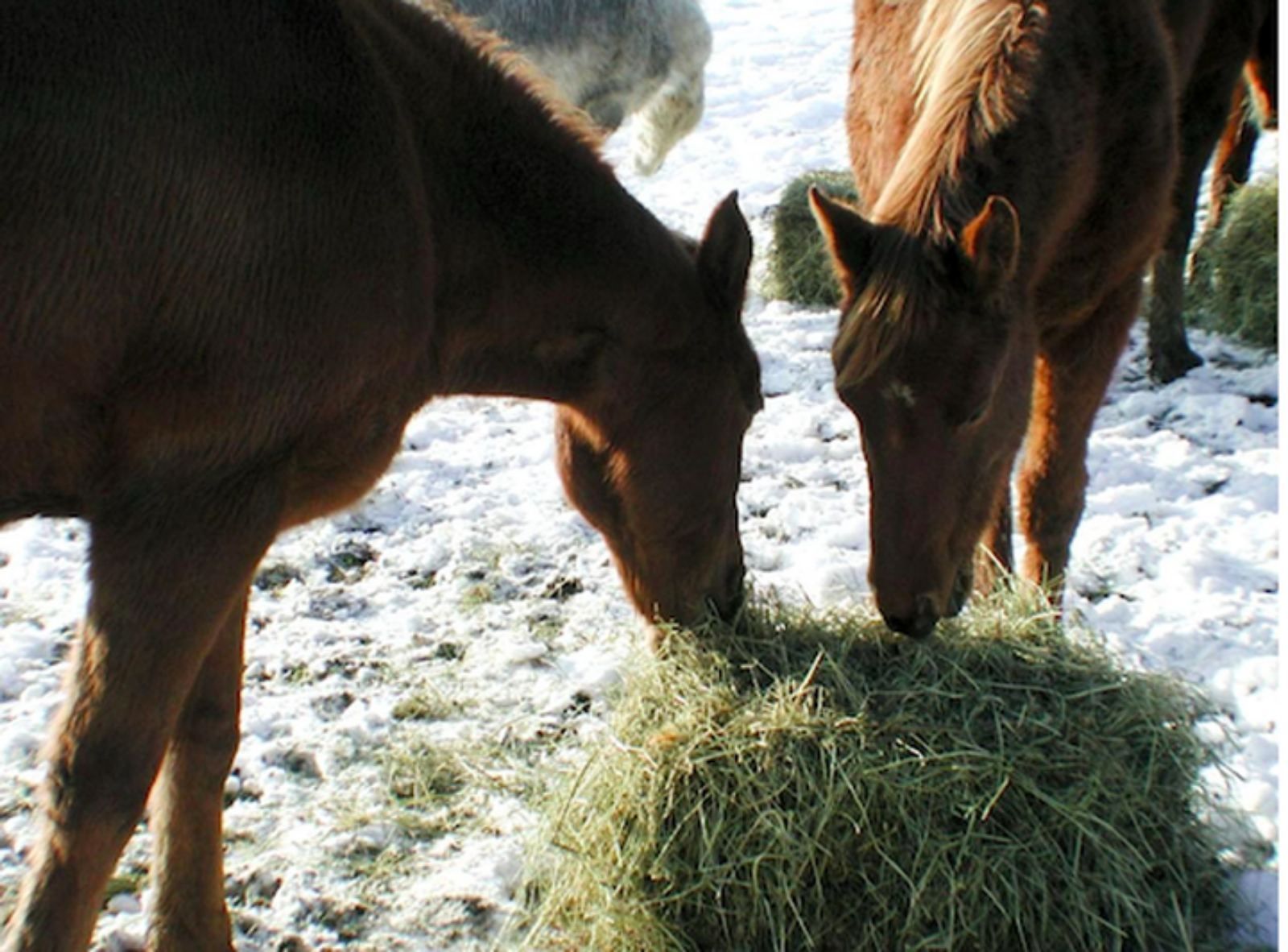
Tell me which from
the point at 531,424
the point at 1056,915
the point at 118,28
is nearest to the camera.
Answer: the point at 118,28

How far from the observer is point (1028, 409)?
3211 millimetres

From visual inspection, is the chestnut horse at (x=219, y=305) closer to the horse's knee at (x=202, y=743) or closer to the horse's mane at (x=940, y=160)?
the horse's knee at (x=202, y=743)

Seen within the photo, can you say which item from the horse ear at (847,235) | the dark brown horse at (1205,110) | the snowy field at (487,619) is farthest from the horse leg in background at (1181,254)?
the horse ear at (847,235)

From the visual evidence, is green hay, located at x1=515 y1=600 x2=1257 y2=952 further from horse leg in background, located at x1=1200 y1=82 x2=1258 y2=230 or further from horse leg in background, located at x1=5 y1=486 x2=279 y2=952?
horse leg in background, located at x1=1200 y1=82 x2=1258 y2=230

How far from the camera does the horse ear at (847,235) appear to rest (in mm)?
2893

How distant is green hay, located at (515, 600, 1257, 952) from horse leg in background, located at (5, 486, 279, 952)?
34.8 inches

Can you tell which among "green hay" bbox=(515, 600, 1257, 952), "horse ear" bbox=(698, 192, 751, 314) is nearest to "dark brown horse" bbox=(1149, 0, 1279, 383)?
"horse ear" bbox=(698, 192, 751, 314)

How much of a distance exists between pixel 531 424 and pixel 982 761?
129 inches

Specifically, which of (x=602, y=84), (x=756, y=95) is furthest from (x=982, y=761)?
(x=756, y=95)

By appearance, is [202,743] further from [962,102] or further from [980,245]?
[962,102]

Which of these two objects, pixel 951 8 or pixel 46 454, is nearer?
pixel 46 454

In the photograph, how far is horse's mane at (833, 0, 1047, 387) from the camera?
284 cm

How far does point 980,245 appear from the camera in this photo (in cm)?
278

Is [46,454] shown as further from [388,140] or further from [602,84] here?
[602,84]
